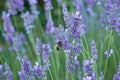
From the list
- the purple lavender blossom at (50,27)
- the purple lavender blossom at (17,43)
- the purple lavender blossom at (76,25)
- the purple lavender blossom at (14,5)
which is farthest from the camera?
the purple lavender blossom at (14,5)

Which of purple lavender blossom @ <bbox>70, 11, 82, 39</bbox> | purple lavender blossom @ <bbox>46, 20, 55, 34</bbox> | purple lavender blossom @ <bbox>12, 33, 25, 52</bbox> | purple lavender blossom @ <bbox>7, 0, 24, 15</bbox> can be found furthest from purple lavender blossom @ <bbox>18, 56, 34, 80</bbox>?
purple lavender blossom @ <bbox>7, 0, 24, 15</bbox>

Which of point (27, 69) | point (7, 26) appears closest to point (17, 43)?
point (7, 26)

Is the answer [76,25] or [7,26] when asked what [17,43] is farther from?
[76,25]

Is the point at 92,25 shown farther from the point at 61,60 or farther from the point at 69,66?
the point at 69,66

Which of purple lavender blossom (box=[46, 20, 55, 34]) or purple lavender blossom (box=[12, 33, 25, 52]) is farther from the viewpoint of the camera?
purple lavender blossom (box=[46, 20, 55, 34])

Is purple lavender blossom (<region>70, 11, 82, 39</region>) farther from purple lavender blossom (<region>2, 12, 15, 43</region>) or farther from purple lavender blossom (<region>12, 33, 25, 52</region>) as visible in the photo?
purple lavender blossom (<region>2, 12, 15, 43</region>)

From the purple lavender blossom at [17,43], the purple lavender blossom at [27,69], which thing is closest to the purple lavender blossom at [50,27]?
the purple lavender blossom at [17,43]

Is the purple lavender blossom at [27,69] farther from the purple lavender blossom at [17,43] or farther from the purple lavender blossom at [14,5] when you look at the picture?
the purple lavender blossom at [14,5]

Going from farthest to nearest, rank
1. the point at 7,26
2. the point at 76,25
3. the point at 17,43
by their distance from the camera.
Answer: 1. the point at 7,26
2. the point at 17,43
3. the point at 76,25

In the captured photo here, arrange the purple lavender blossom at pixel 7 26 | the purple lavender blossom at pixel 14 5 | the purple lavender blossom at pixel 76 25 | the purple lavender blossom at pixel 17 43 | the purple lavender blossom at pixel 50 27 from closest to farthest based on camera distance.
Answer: the purple lavender blossom at pixel 76 25
the purple lavender blossom at pixel 17 43
the purple lavender blossom at pixel 50 27
the purple lavender blossom at pixel 7 26
the purple lavender blossom at pixel 14 5

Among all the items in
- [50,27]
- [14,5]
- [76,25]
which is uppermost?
[14,5]

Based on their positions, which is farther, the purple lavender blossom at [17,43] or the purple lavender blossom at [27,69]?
the purple lavender blossom at [17,43]

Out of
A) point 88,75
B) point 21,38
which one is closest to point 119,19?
point 88,75

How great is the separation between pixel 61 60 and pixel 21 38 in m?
0.93
